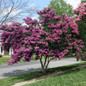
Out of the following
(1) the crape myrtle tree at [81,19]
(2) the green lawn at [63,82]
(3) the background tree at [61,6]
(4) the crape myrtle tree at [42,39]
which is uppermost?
(3) the background tree at [61,6]

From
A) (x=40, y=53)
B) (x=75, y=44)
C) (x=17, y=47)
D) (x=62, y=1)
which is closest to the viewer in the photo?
(x=40, y=53)

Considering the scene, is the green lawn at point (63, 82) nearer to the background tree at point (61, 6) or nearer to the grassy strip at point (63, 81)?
the grassy strip at point (63, 81)

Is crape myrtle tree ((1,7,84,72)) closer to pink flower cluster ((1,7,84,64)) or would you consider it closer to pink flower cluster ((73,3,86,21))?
pink flower cluster ((1,7,84,64))

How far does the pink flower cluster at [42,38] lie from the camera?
29.4 feet

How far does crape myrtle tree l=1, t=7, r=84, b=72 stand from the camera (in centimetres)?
897

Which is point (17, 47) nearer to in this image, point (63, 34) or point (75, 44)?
point (63, 34)

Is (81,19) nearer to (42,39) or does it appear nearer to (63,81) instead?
(42,39)

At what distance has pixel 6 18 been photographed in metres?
14.4

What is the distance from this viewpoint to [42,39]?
9.26m

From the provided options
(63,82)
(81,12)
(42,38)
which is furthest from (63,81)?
(81,12)

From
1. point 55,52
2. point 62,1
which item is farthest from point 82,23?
point 62,1

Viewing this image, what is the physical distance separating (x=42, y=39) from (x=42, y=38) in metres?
0.16

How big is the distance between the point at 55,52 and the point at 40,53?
1.21 metres

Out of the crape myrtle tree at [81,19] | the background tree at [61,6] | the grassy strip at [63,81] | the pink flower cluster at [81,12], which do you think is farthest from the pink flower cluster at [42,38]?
the background tree at [61,6]
